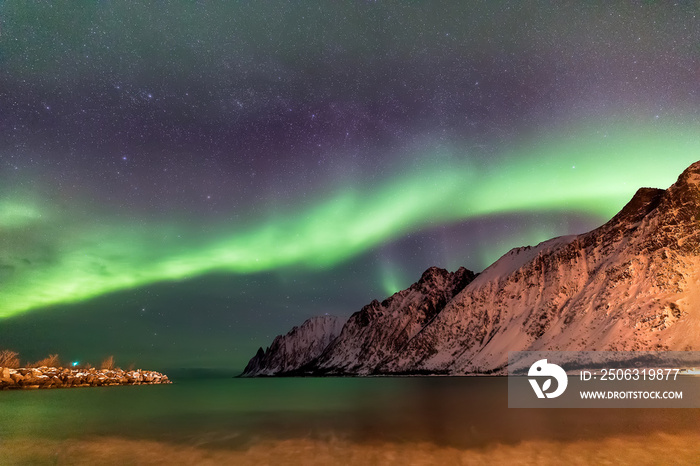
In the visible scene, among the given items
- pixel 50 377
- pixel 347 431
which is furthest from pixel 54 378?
pixel 347 431

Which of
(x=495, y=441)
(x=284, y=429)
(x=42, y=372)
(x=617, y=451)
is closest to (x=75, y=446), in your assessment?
(x=284, y=429)

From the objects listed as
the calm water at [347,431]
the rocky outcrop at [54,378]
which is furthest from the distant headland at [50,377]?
the calm water at [347,431]

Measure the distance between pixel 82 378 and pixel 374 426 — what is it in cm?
11938

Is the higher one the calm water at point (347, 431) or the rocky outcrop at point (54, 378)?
the calm water at point (347, 431)

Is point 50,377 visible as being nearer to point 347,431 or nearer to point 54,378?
point 54,378

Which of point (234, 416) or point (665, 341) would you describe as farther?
point (665, 341)

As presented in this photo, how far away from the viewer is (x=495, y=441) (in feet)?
80.1

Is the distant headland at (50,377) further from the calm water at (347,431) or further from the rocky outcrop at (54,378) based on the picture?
the calm water at (347,431)

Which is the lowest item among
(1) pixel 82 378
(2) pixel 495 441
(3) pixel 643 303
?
(1) pixel 82 378

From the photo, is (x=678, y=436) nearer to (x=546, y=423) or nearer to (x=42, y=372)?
(x=546, y=423)

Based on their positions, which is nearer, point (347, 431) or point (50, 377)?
point (347, 431)

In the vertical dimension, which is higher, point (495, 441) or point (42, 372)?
point (495, 441)

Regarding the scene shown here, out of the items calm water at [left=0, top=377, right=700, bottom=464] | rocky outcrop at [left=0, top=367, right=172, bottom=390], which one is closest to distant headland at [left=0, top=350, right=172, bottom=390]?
rocky outcrop at [left=0, top=367, right=172, bottom=390]

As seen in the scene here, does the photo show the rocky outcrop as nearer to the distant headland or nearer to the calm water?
the distant headland
